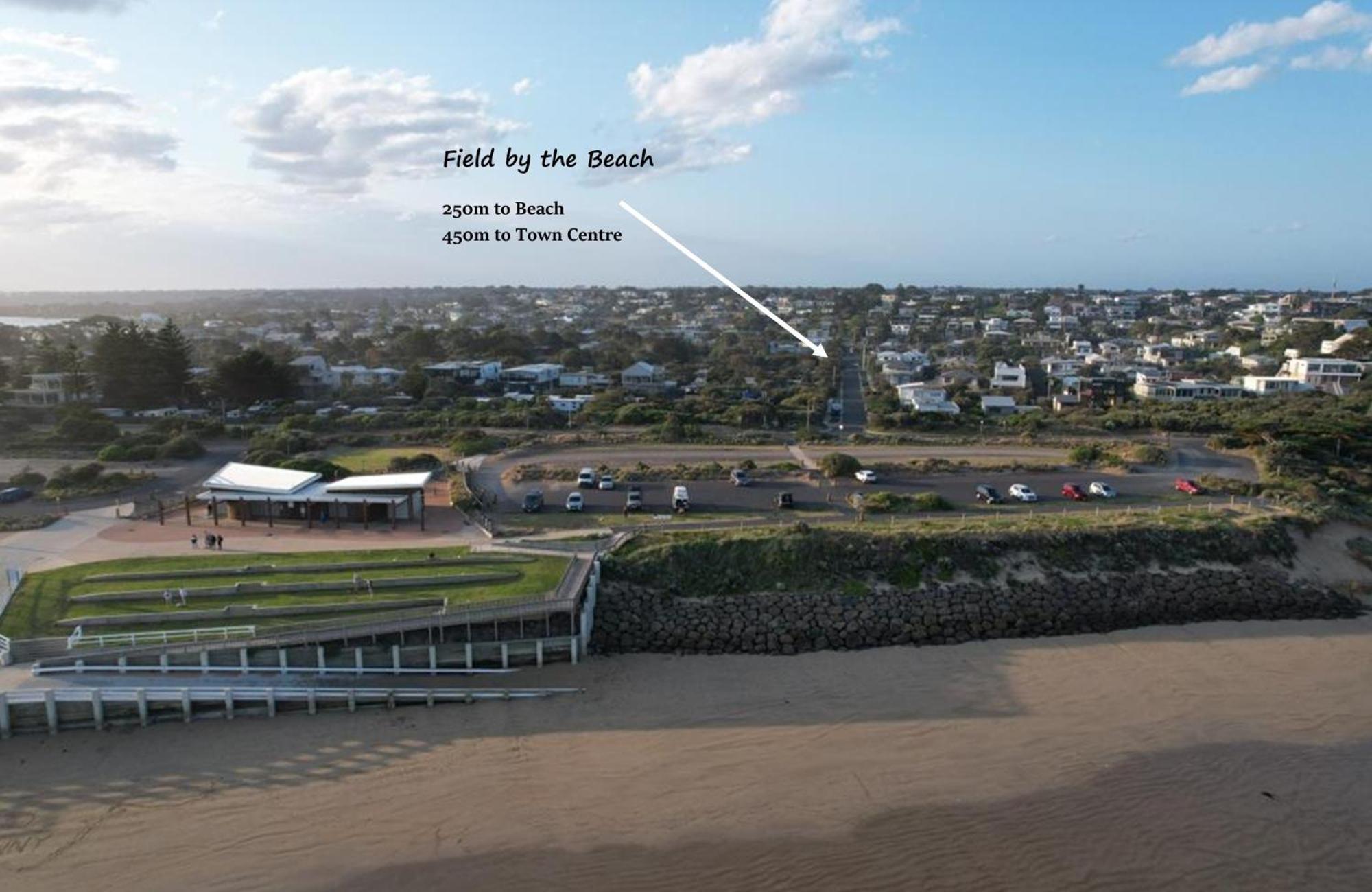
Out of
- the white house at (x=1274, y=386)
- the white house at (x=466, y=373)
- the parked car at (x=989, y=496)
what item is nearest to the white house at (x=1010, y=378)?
the white house at (x=1274, y=386)

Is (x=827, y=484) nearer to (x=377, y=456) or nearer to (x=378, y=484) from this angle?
(x=378, y=484)

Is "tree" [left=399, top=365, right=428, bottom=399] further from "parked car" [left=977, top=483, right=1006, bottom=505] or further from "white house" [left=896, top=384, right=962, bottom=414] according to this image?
"parked car" [left=977, top=483, right=1006, bottom=505]

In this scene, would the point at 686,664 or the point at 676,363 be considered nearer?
the point at 686,664

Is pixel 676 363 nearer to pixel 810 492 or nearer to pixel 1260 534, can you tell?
pixel 810 492

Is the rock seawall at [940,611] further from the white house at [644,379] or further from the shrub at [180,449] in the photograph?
the white house at [644,379]

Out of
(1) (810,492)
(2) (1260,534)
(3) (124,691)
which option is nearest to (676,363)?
(1) (810,492)

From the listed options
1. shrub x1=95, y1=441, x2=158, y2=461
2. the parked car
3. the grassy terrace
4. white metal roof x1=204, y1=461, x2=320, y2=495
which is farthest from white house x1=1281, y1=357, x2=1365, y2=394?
shrub x1=95, y1=441, x2=158, y2=461
